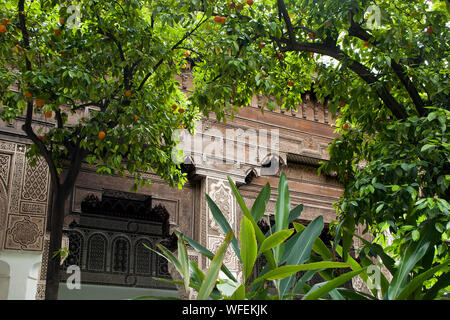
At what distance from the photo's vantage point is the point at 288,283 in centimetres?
184

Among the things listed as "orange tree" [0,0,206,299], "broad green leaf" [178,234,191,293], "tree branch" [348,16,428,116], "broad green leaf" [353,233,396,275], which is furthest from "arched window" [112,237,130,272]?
"broad green leaf" [178,234,191,293]

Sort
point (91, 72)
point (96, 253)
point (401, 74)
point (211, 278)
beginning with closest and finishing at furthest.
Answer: point (211, 278) → point (401, 74) → point (91, 72) → point (96, 253)

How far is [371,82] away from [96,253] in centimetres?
436

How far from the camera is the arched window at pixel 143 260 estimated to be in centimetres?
755

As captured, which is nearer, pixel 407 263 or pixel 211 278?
pixel 211 278

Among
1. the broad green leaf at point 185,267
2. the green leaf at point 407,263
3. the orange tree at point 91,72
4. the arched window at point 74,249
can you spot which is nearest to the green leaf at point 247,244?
the broad green leaf at point 185,267

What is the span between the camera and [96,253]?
24.0ft

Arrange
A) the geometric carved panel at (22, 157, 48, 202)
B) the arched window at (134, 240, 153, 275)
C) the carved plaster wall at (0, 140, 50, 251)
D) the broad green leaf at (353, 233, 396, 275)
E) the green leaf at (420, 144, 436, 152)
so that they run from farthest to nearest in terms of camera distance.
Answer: the arched window at (134, 240, 153, 275), the geometric carved panel at (22, 157, 48, 202), the carved plaster wall at (0, 140, 50, 251), the green leaf at (420, 144, 436, 152), the broad green leaf at (353, 233, 396, 275)

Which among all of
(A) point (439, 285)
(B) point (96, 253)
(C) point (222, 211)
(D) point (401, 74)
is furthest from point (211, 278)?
(B) point (96, 253)

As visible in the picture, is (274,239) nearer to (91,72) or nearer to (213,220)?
(91,72)

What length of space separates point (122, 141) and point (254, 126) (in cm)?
350

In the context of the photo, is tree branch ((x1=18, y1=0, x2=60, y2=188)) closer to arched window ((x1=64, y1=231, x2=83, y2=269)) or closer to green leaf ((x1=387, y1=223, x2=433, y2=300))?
arched window ((x1=64, y1=231, x2=83, y2=269))

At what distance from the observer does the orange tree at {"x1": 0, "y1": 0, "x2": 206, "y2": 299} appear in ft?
15.5
